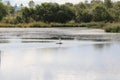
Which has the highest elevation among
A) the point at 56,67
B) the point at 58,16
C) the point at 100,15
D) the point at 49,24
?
the point at 56,67

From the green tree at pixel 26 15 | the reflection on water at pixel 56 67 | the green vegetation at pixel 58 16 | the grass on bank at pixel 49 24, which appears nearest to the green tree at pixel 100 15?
the green vegetation at pixel 58 16

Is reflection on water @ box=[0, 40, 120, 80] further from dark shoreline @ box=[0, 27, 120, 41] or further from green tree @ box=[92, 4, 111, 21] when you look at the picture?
green tree @ box=[92, 4, 111, 21]

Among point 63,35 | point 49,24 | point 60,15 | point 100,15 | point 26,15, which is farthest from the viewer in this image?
point 26,15

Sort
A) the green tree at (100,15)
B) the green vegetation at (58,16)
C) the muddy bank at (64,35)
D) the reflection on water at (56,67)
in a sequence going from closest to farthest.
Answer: the reflection on water at (56,67)
the muddy bank at (64,35)
the green vegetation at (58,16)
the green tree at (100,15)

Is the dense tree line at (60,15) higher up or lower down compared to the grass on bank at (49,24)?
higher up

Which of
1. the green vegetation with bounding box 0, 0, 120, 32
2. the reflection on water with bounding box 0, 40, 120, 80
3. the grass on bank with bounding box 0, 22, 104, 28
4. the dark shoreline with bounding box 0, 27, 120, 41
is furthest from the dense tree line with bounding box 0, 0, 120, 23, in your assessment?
the reflection on water with bounding box 0, 40, 120, 80

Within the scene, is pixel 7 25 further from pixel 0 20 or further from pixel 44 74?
pixel 44 74

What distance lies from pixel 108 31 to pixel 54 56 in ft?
99.8

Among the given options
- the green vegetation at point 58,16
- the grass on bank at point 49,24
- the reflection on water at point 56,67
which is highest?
the reflection on water at point 56,67

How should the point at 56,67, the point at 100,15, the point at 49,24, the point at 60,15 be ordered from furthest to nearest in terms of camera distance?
the point at 100,15 → the point at 60,15 → the point at 49,24 → the point at 56,67

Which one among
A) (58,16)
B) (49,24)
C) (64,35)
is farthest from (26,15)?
(64,35)

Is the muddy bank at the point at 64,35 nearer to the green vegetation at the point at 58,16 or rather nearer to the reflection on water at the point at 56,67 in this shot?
Answer: the reflection on water at the point at 56,67

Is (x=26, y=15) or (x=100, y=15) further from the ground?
(x=100, y=15)

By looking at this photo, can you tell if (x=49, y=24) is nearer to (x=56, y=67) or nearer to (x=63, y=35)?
(x=63, y=35)
